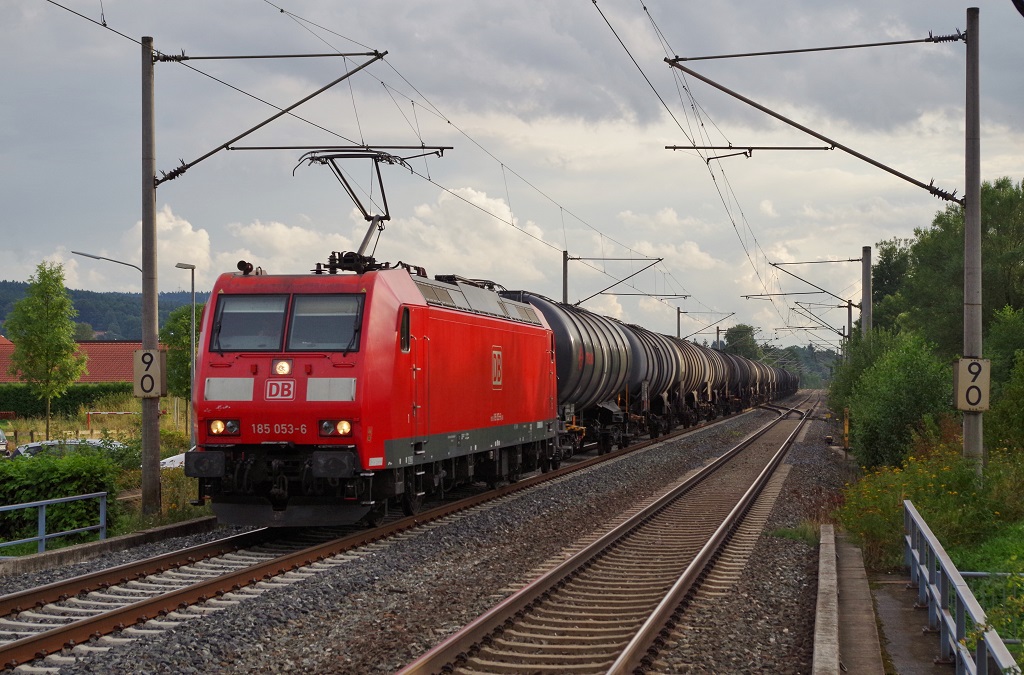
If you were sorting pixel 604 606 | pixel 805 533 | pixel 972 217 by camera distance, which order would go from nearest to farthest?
pixel 604 606, pixel 805 533, pixel 972 217

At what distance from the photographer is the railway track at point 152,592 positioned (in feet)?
27.3

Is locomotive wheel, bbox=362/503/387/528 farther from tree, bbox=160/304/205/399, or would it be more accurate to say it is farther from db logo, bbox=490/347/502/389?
tree, bbox=160/304/205/399

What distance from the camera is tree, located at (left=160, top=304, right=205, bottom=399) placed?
4500 cm

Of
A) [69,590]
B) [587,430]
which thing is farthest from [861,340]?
[69,590]

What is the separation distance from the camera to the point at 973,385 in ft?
48.3

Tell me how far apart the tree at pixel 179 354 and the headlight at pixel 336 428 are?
102ft

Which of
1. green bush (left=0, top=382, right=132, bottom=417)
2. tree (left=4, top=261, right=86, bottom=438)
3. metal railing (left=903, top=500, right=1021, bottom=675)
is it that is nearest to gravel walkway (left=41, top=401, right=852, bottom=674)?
metal railing (left=903, top=500, right=1021, bottom=675)

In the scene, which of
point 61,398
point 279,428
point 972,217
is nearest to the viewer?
point 279,428

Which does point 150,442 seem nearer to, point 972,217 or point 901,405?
point 972,217

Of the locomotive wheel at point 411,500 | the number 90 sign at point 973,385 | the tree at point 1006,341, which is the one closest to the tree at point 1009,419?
the number 90 sign at point 973,385

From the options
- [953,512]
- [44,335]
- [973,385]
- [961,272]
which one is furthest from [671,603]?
[44,335]

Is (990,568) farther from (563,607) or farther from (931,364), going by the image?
(931,364)

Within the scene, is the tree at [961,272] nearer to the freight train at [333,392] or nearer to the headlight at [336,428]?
the freight train at [333,392]

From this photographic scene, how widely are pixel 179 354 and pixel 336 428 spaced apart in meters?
34.3
